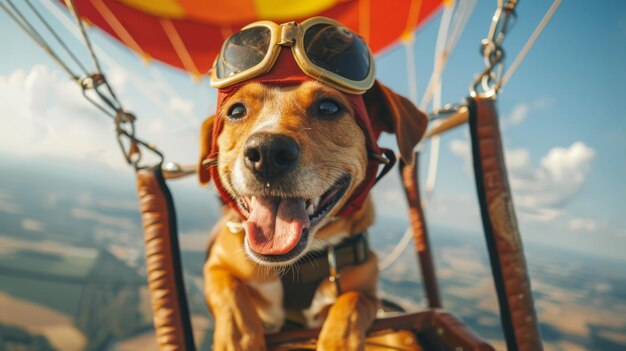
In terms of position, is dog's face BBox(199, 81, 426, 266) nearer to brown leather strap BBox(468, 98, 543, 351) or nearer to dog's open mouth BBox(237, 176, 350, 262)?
dog's open mouth BBox(237, 176, 350, 262)

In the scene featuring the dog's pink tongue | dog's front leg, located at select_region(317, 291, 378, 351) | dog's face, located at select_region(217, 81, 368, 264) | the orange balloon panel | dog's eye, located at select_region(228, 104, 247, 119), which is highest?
the orange balloon panel

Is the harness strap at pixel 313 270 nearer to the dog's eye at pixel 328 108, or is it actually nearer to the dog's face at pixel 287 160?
the dog's face at pixel 287 160

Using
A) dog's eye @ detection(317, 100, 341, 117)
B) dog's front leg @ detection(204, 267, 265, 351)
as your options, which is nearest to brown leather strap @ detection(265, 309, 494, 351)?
dog's front leg @ detection(204, 267, 265, 351)

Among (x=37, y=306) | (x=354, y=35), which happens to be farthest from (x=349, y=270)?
(x=37, y=306)

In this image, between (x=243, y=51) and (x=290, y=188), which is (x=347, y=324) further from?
(x=243, y=51)

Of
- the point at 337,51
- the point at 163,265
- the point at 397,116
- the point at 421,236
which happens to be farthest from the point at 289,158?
the point at 421,236

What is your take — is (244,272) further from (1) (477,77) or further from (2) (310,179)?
(1) (477,77)

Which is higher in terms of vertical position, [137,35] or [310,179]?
[137,35]
